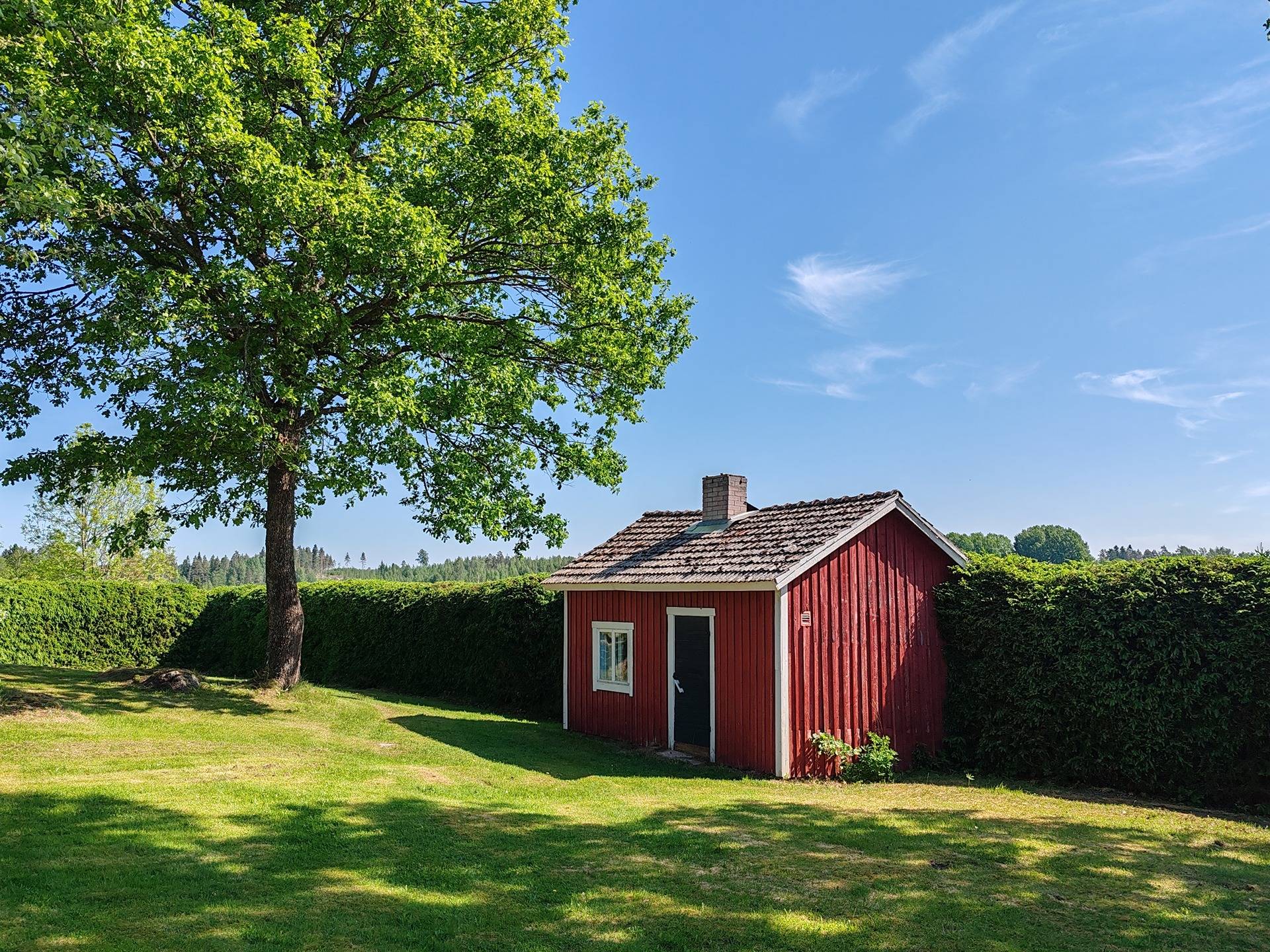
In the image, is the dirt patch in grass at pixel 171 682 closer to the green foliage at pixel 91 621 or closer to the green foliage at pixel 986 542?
the green foliage at pixel 91 621

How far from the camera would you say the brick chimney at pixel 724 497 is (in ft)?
59.7

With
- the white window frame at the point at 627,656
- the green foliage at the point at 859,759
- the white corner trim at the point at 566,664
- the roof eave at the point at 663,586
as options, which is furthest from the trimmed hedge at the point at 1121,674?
the white corner trim at the point at 566,664

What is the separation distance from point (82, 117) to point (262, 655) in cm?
1953

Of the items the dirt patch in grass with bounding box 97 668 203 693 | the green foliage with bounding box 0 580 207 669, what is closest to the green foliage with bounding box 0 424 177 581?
the green foliage with bounding box 0 580 207 669

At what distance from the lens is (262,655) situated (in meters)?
28.3

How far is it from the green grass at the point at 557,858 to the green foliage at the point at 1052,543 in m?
96.1

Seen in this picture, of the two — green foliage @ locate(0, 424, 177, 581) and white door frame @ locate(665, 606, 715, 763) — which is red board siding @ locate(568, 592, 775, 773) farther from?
green foliage @ locate(0, 424, 177, 581)

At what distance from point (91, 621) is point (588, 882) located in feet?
88.8

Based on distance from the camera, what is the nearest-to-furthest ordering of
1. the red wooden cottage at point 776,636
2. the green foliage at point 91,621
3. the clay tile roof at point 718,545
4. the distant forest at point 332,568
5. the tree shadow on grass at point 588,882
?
the tree shadow on grass at point 588,882, the red wooden cottage at point 776,636, the clay tile roof at point 718,545, the green foliage at point 91,621, the distant forest at point 332,568

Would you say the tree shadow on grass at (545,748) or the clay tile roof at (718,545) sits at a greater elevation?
the clay tile roof at (718,545)

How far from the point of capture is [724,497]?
18266 millimetres

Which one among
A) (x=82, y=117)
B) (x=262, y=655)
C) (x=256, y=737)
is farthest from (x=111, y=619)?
(x=82, y=117)

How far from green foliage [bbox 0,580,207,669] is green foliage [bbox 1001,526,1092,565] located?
91521mm

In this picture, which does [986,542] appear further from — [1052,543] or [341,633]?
[341,633]
